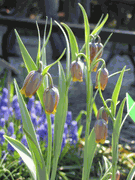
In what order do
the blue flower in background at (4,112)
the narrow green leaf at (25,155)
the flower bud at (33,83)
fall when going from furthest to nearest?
the blue flower in background at (4,112), the narrow green leaf at (25,155), the flower bud at (33,83)

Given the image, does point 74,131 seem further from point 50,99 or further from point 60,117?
point 50,99

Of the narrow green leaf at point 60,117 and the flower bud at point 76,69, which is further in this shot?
the narrow green leaf at point 60,117

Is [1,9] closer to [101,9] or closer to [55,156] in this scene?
[101,9]

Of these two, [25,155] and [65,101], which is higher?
[65,101]

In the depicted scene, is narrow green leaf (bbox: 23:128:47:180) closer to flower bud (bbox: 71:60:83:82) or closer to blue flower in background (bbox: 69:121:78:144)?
flower bud (bbox: 71:60:83:82)

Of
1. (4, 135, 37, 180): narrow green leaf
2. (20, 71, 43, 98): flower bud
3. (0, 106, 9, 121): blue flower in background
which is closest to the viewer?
(20, 71, 43, 98): flower bud

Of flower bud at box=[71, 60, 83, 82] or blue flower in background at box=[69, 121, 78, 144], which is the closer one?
flower bud at box=[71, 60, 83, 82]

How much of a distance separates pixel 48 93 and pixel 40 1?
2.99m

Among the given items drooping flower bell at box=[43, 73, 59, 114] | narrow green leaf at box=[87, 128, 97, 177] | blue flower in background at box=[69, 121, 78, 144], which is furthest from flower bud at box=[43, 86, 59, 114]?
blue flower in background at box=[69, 121, 78, 144]

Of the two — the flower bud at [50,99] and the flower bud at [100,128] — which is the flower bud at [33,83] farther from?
the flower bud at [100,128]

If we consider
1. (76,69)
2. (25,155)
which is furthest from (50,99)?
(25,155)

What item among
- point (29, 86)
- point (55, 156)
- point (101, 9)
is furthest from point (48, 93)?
point (101, 9)

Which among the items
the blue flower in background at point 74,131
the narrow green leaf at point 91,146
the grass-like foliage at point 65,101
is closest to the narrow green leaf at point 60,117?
the grass-like foliage at point 65,101

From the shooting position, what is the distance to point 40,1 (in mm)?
3475
